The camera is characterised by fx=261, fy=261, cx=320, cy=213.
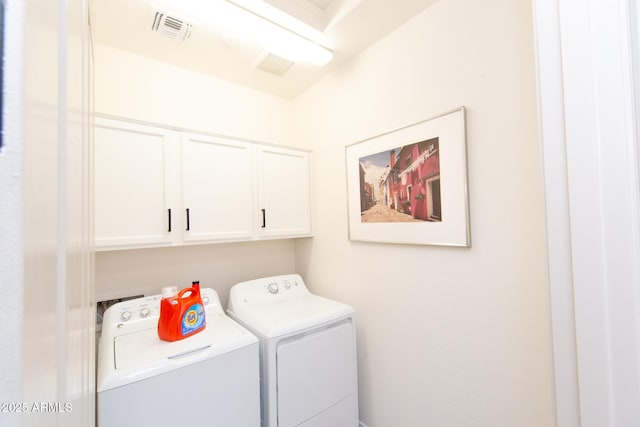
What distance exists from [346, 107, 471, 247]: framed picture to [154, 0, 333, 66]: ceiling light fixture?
0.69 meters

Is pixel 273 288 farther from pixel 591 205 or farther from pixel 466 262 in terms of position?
pixel 591 205

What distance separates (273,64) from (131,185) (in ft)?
4.16

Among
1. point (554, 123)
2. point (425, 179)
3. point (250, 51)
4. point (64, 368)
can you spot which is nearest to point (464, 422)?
point (425, 179)

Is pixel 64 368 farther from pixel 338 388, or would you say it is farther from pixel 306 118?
pixel 306 118

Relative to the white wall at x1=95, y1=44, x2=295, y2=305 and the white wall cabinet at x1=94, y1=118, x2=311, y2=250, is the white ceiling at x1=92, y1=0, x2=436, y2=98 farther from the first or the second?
the white wall cabinet at x1=94, y1=118, x2=311, y2=250

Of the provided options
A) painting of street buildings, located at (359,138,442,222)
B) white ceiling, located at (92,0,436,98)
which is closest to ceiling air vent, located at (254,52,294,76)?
white ceiling, located at (92,0,436,98)

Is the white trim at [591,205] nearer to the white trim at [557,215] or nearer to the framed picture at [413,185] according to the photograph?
the white trim at [557,215]

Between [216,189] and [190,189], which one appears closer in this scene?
[190,189]

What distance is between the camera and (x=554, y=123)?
→ 34.6 inches

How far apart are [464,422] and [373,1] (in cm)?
220

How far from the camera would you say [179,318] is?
130 cm

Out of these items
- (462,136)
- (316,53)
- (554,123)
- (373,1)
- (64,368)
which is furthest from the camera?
(316,53)

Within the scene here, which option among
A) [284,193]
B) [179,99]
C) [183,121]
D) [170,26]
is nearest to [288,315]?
[284,193]

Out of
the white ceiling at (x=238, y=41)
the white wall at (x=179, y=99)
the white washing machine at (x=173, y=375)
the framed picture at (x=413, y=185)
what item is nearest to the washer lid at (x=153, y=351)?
the white washing machine at (x=173, y=375)
